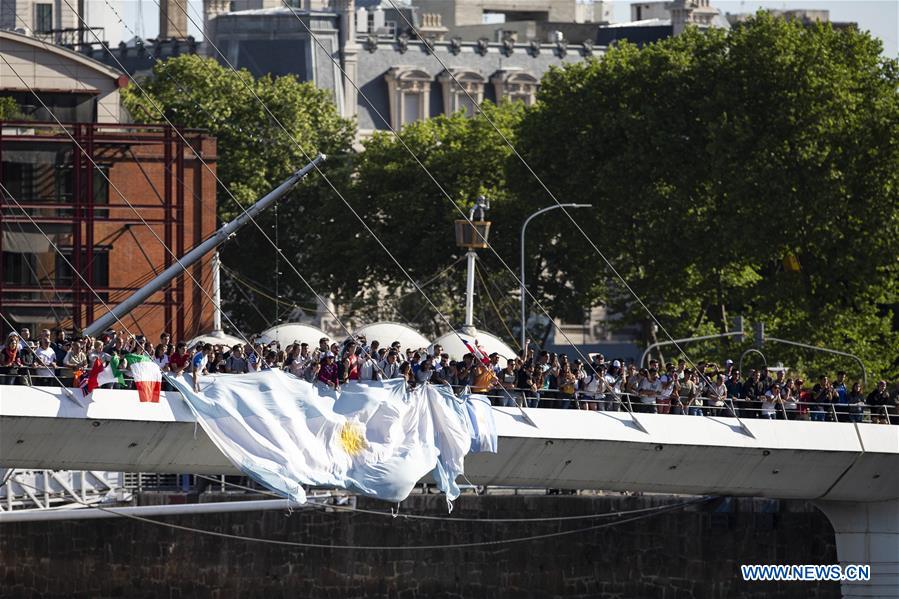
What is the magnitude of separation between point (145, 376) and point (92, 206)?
35345 millimetres

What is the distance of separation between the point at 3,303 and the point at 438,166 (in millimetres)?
28587

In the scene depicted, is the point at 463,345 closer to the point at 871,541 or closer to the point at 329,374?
the point at 871,541

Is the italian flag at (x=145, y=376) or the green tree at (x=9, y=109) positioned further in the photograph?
the green tree at (x=9, y=109)

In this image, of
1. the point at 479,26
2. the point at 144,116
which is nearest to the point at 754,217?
the point at 144,116

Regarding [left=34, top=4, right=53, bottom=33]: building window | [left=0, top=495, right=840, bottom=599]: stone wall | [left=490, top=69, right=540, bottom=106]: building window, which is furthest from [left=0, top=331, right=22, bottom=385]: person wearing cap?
[left=34, top=4, right=53, bottom=33]: building window

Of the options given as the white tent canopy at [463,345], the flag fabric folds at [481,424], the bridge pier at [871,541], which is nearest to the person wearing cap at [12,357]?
the flag fabric folds at [481,424]

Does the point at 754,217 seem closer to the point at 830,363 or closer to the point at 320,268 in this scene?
the point at 830,363

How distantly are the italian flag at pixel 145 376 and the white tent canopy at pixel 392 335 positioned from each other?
26350mm

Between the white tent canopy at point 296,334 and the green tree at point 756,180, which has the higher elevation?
the green tree at point 756,180

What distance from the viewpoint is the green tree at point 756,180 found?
78562 millimetres

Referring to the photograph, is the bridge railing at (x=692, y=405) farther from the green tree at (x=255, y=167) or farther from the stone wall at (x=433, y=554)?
the green tree at (x=255, y=167)

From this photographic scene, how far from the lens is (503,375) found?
A: 48.0m

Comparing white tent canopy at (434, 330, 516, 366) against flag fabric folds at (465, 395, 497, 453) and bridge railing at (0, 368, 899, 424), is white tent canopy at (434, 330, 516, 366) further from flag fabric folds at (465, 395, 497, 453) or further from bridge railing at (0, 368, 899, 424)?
flag fabric folds at (465, 395, 497, 453)

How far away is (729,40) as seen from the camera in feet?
273
